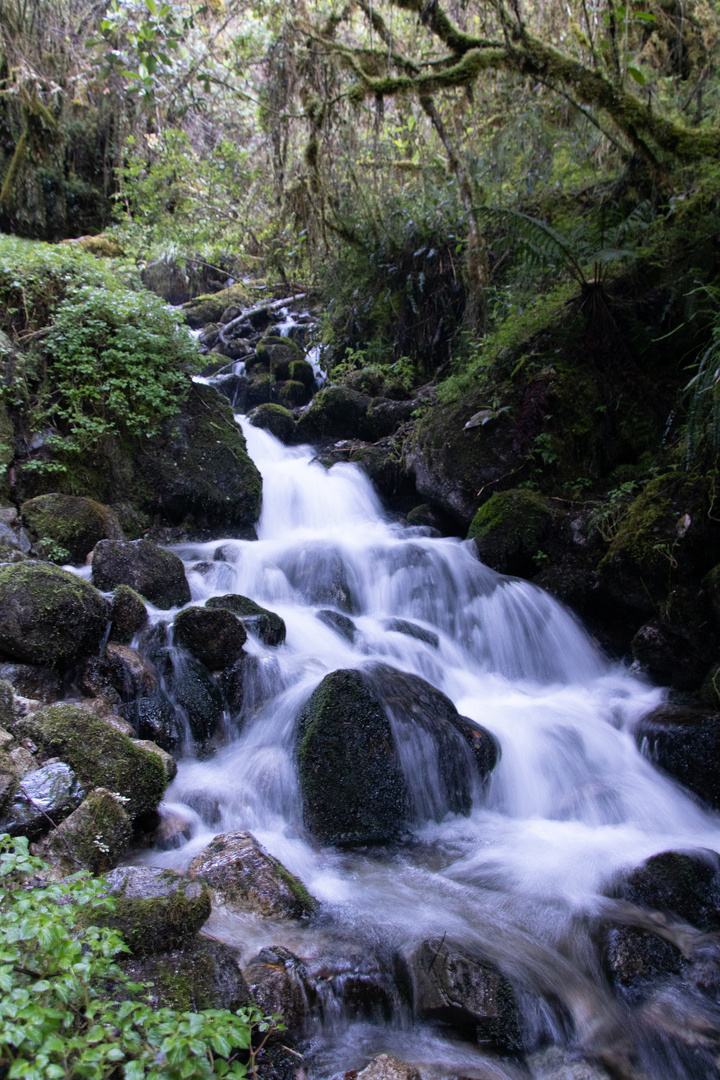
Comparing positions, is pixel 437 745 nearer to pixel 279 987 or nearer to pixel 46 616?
pixel 279 987

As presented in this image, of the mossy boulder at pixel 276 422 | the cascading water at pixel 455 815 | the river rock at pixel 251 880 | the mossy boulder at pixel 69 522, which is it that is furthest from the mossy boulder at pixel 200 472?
the river rock at pixel 251 880

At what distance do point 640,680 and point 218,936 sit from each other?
449 centimetres

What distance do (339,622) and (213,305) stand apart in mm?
14581

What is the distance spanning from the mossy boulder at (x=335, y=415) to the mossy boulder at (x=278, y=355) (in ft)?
8.07

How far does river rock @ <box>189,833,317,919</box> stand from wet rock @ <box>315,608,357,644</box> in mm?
3001

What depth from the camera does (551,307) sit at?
8078mm

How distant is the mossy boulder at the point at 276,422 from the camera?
1105 centimetres

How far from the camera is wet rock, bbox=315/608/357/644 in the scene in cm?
630

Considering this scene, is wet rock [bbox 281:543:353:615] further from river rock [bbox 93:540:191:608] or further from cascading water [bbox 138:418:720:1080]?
river rock [bbox 93:540:191:608]


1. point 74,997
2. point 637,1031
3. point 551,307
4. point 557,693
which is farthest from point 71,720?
point 551,307

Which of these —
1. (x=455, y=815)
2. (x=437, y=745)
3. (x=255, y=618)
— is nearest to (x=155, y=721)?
(x=255, y=618)

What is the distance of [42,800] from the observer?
281cm

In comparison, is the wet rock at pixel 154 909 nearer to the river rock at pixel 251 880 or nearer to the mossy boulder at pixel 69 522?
the river rock at pixel 251 880

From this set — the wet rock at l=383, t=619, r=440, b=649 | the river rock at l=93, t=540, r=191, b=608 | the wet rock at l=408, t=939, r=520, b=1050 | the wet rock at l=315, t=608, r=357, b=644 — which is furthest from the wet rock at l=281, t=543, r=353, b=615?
the wet rock at l=408, t=939, r=520, b=1050
